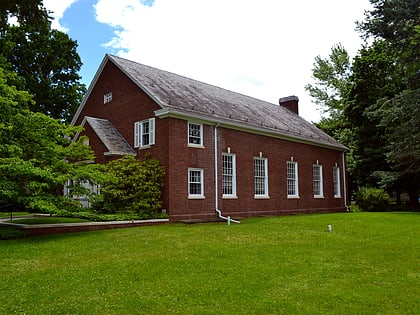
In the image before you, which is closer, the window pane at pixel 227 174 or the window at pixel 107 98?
the window pane at pixel 227 174

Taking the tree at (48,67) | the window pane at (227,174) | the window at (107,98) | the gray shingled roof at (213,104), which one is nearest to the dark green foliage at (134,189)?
the gray shingled roof at (213,104)

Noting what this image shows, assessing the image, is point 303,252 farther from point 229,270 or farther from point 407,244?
point 407,244

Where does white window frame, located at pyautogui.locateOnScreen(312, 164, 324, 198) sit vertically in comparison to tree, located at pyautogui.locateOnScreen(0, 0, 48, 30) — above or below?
below

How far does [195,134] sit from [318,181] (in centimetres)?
1176

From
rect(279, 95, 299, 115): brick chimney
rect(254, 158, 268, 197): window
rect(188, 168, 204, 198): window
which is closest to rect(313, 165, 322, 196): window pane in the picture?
rect(254, 158, 268, 197): window

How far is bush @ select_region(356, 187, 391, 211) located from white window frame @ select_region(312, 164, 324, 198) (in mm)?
3389

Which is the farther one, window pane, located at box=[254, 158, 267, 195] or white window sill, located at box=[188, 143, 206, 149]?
window pane, located at box=[254, 158, 267, 195]

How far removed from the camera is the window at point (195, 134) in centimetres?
1878

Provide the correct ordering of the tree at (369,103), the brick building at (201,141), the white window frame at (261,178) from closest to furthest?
1. the brick building at (201,141)
2. the white window frame at (261,178)
3. the tree at (369,103)

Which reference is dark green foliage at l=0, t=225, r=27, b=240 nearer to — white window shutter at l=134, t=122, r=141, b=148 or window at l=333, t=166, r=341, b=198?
white window shutter at l=134, t=122, r=141, b=148

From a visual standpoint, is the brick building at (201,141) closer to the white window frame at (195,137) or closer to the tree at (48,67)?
the white window frame at (195,137)

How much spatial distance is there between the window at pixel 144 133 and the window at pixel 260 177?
6.21 m

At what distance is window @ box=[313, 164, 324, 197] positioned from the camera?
26938 millimetres

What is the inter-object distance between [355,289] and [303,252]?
3.00m
